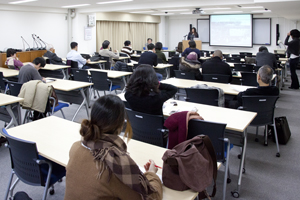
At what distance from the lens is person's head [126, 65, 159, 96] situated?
9.53ft

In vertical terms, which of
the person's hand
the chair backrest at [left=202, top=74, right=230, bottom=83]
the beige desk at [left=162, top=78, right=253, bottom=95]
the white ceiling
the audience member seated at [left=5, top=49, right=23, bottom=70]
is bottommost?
the person's hand

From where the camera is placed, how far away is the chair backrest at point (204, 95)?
389 cm

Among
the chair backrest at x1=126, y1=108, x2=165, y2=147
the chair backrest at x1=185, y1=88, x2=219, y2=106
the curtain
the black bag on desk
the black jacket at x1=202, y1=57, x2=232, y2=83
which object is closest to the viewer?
the chair backrest at x1=126, y1=108, x2=165, y2=147

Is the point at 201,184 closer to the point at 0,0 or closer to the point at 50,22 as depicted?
the point at 0,0

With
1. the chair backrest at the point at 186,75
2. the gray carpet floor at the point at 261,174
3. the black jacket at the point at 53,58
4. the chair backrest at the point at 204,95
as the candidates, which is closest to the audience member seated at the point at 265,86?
the chair backrest at the point at 204,95

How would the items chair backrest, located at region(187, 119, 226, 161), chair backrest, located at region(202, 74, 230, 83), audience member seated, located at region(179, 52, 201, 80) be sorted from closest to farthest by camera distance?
chair backrest, located at region(187, 119, 226, 161) → chair backrest, located at region(202, 74, 230, 83) → audience member seated, located at region(179, 52, 201, 80)

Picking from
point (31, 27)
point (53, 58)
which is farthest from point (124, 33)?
point (53, 58)

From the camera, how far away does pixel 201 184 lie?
1.73 meters

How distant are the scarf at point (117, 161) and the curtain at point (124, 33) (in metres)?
11.2

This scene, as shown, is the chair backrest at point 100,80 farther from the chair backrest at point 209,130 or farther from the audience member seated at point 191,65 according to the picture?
the chair backrest at point 209,130

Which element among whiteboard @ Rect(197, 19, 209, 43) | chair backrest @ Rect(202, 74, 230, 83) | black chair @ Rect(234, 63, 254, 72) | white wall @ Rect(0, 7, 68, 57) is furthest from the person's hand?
whiteboard @ Rect(197, 19, 209, 43)

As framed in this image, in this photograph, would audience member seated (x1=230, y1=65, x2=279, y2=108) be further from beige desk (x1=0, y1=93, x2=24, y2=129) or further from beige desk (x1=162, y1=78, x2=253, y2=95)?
beige desk (x1=0, y1=93, x2=24, y2=129)

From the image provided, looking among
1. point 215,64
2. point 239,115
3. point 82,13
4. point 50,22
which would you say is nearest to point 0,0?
point 50,22

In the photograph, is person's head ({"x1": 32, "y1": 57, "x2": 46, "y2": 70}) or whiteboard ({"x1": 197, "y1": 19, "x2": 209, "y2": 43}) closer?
person's head ({"x1": 32, "y1": 57, "x2": 46, "y2": 70})
